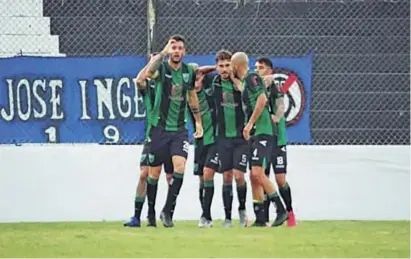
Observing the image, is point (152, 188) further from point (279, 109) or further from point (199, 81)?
point (279, 109)

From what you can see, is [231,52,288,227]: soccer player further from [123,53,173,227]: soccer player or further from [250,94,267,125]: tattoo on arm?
[123,53,173,227]: soccer player

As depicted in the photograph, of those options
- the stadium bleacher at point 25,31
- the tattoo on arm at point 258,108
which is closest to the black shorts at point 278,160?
the tattoo on arm at point 258,108

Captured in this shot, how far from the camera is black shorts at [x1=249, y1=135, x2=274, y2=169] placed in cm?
1494

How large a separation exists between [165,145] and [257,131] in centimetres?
99

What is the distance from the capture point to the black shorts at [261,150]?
49.0 ft

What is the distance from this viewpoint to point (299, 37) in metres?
16.7

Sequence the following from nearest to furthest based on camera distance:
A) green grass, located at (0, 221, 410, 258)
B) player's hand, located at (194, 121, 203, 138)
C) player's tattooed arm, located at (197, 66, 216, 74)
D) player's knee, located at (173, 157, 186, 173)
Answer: green grass, located at (0, 221, 410, 258), player's knee, located at (173, 157, 186, 173), player's hand, located at (194, 121, 203, 138), player's tattooed arm, located at (197, 66, 216, 74)

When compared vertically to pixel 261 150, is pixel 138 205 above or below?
below

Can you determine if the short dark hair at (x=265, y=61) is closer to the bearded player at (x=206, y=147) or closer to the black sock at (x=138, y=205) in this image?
the bearded player at (x=206, y=147)

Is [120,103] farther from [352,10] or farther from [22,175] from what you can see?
[352,10]

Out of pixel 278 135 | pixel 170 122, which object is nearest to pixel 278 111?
pixel 278 135

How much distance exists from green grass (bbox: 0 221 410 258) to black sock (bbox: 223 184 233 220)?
0.25 metres

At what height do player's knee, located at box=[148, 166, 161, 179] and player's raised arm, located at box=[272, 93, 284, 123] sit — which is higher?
player's raised arm, located at box=[272, 93, 284, 123]

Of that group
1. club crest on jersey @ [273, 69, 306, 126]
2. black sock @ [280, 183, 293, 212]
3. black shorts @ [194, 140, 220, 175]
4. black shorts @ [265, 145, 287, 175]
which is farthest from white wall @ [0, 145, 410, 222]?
black sock @ [280, 183, 293, 212]
